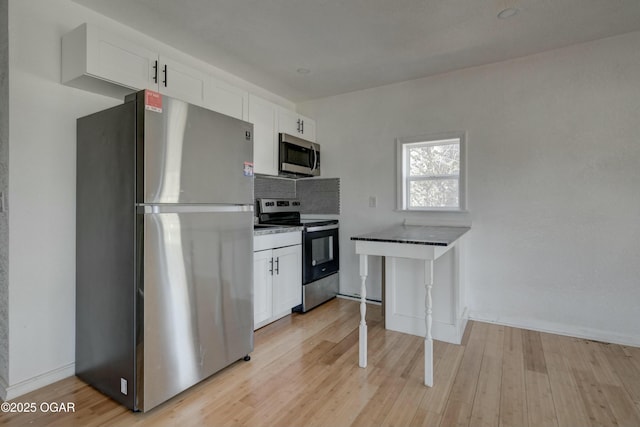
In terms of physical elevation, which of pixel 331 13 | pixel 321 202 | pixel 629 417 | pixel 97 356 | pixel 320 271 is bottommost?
pixel 629 417

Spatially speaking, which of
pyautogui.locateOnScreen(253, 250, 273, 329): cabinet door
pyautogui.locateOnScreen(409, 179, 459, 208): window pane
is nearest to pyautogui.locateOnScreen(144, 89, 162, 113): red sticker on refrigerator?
pyautogui.locateOnScreen(253, 250, 273, 329): cabinet door

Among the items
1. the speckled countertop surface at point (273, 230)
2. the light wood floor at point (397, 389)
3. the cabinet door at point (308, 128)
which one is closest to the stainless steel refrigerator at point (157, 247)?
the light wood floor at point (397, 389)

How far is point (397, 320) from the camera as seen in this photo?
9.41 feet

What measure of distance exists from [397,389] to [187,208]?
5.36 feet

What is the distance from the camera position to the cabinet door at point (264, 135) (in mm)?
3160

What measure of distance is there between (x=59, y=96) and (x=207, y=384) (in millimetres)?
2019

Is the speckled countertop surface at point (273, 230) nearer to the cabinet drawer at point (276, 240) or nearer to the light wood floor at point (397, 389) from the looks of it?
the cabinet drawer at point (276, 240)

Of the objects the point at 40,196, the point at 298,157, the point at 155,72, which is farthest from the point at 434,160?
the point at 40,196

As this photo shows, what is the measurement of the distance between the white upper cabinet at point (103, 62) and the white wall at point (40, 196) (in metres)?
0.11

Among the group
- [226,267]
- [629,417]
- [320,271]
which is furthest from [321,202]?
[629,417]

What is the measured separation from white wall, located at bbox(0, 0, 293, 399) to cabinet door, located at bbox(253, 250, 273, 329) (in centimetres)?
124

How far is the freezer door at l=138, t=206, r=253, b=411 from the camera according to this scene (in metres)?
1.72

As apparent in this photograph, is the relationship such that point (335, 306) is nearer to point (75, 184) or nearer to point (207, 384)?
point (207, 384)

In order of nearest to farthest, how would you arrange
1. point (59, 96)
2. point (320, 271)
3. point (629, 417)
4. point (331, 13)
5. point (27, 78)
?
point (629, 417)
point (27, 78)
point (59, 96)
point (331, 13)
point (320, 271)
